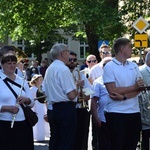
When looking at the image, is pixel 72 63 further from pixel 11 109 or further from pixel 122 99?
pixel 11 109

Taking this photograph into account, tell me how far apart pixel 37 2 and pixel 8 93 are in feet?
62.2

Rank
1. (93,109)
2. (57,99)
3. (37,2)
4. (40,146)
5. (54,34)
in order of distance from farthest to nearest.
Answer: (54,34), (37,2), (40,146), (93,109), (57,99)

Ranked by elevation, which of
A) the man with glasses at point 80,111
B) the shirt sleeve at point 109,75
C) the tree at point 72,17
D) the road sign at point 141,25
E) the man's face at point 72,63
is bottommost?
the man with glasses at point 80,111

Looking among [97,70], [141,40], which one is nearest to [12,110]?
[97,70]

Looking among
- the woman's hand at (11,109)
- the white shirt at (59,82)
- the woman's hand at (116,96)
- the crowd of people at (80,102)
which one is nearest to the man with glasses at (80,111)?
the crowd of people at (80,102)

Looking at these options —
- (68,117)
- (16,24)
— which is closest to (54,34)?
(16,24)

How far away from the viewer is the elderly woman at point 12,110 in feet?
23.2

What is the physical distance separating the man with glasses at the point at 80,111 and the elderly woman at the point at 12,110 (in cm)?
172

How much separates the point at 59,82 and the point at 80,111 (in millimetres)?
1196

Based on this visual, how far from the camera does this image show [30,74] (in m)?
31.1

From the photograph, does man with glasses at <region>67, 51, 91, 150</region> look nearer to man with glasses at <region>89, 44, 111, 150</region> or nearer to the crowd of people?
the crowd of people

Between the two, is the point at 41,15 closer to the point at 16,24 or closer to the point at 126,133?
the point at 16,24

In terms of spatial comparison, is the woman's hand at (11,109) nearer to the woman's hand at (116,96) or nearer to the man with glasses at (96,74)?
the woman's hand at (116,96)

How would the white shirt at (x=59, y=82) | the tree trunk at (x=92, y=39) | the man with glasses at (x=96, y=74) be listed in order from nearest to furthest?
the white shirt at (x=59, y=82)
the man with glasses at (x=96, y=74)
the tree trunk at (x=92, y=39)
